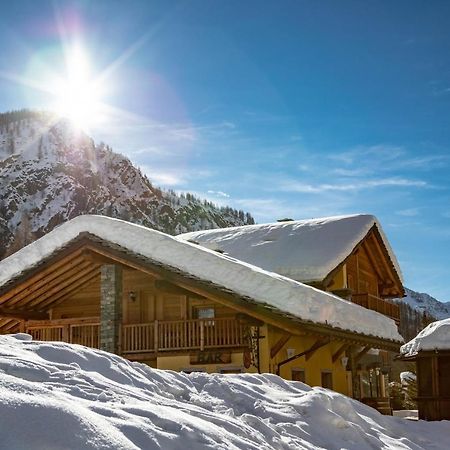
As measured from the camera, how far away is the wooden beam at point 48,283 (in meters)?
19.2

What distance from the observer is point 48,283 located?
64.9 ft

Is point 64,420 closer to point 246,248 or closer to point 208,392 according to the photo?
point 208,392

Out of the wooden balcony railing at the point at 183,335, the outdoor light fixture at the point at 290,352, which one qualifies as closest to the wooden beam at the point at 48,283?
the wooden balcony railing at the point at 183,335

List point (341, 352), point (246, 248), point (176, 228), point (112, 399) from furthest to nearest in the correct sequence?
point (176, 228), point (246, 248), point (341, 352), point (112, 399)

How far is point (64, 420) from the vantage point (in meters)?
3.86

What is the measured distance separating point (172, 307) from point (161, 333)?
1.32m

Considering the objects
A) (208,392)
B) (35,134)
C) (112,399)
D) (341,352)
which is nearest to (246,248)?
(341,352)

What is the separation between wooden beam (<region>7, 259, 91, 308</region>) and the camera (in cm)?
1923

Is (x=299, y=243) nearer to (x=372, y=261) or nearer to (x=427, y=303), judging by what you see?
(x=372, y=261)

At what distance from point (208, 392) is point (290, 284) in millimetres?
9093

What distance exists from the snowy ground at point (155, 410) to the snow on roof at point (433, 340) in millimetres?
7862

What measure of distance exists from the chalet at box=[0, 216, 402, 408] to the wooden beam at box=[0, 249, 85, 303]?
0.12ft

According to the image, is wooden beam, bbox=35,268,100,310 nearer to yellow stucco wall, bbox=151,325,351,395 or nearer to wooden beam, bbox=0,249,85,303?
wooden beam, bbox=0,249,85,303

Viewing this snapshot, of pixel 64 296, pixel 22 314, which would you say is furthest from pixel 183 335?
pixel 22 314
